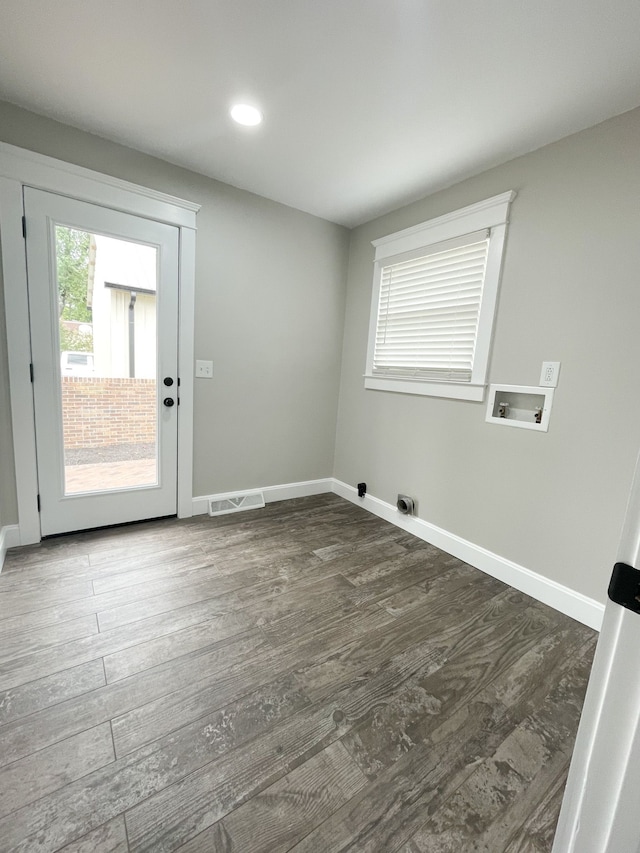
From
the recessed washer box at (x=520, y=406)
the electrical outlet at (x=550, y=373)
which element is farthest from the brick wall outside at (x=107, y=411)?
the electrical outlet at (x=550, y=373)

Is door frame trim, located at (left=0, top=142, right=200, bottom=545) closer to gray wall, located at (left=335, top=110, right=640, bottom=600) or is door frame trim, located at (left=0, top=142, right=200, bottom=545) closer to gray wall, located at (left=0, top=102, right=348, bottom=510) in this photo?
gray wall, located at (left=0, top=102, right=348, bottom=510)

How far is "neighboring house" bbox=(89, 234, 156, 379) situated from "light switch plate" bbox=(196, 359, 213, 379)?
31cm

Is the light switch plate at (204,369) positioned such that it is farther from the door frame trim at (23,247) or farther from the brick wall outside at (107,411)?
the brick wall outside at (107,411)

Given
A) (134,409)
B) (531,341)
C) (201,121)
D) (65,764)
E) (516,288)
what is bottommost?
(65,764)

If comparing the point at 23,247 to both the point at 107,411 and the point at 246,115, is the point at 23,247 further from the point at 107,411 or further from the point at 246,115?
the point at 246,115

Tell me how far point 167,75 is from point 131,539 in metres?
2.60

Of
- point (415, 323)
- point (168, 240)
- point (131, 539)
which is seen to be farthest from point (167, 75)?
point (131, 539)

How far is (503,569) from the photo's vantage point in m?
2.22

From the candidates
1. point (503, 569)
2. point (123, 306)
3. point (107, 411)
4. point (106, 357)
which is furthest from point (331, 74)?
point (503, 569)

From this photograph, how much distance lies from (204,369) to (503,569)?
250 cm

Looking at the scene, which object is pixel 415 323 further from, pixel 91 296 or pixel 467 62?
pixel 91 296

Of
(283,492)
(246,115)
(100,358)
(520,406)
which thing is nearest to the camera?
(246,115)

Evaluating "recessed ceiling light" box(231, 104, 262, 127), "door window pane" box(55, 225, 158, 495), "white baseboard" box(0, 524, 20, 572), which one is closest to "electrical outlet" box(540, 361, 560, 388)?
"recessed ceiling light" box(231, 104, 262, 127)

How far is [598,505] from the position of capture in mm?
1831
